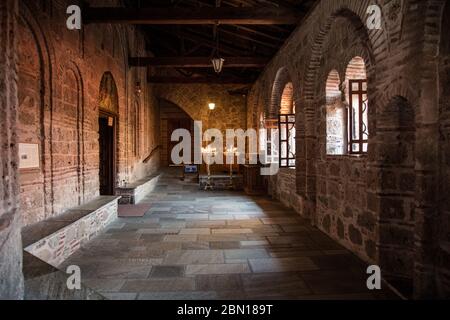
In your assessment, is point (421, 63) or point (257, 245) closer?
point (421, 63)

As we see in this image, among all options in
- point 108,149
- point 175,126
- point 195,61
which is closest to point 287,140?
point 195,61

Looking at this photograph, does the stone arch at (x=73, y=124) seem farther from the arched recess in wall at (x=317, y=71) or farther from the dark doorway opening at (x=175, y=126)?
the dark doorway opening at (x=175, y=126)

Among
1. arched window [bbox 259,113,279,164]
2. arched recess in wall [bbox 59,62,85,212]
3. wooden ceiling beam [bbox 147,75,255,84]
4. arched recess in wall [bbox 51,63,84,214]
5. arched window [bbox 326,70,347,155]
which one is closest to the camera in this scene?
arched recess in wall [bbox 51,63,84,214]

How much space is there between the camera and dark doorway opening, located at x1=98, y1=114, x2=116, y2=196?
7.39 m

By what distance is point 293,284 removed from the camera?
3041 millimetres

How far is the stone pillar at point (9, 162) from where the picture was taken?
1.97m

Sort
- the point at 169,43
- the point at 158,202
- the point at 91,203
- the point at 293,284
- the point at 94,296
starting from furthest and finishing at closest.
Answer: the point at 169,43 → the point at 158,202 → the point at 91,203 → the point at 293,284 → the point at 94,296

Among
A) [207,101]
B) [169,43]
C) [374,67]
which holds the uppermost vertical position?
[169,43]

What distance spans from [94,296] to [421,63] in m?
3.20

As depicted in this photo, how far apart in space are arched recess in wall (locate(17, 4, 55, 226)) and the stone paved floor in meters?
0.91

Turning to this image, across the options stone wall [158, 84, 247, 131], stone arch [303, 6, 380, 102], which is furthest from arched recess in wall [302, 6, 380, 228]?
stone wall [158, 84, 247, 131]

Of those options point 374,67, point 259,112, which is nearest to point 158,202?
point 259,112

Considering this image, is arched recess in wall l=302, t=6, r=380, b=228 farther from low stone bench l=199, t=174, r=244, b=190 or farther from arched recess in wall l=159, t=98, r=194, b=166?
arched recess in wall l=159, t=98, r=194, b=166
